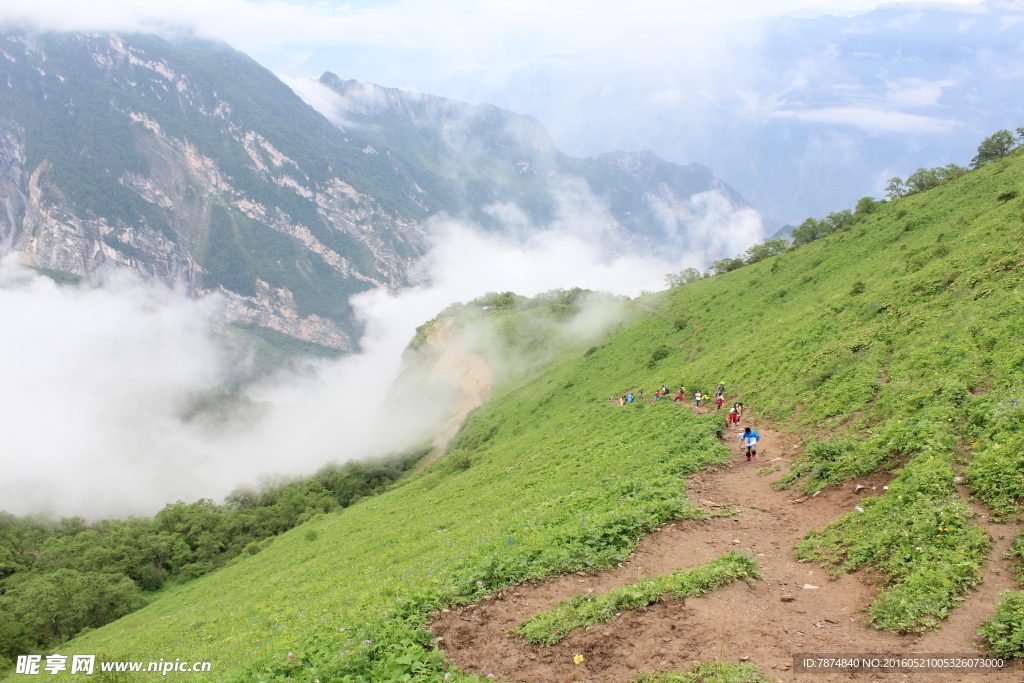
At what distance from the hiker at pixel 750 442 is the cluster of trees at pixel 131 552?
59.3m

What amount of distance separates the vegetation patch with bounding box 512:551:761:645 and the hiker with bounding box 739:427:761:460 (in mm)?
9723

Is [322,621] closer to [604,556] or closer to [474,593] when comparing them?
[474,593]

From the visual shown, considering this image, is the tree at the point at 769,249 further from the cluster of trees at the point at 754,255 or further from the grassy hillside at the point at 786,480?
the grassy hillside at the point at 786,480

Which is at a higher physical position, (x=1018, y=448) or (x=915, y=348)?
(x=915, y=348)

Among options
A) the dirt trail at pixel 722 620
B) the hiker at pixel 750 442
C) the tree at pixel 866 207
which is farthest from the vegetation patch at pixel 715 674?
the tree at pixel 866 207

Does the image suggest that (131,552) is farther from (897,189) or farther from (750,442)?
(897,189)

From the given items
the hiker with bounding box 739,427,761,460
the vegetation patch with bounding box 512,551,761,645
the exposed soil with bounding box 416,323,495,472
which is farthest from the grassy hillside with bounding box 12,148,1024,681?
the exposed soil with bounding box 416,323,495,472

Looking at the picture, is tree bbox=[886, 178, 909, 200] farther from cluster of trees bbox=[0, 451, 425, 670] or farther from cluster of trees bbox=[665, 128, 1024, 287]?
cluster of trees bbox=[0, 451, 425, 670]

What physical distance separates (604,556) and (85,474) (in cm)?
20415

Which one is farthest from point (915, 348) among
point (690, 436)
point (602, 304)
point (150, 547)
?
point (150, 547)

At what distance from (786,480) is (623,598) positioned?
9350mm

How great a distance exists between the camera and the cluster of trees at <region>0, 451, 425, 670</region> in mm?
57250

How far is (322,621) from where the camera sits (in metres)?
15.3

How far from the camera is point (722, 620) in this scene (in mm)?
11281
